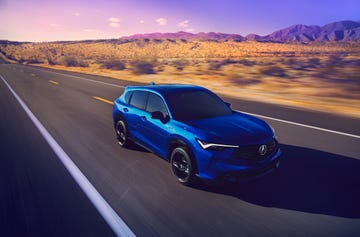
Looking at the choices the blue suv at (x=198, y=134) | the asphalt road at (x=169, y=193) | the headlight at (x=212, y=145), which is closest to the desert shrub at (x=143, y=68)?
the asphalt road at (x=169, y=193)

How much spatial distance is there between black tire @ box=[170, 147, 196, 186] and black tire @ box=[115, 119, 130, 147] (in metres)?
2.02

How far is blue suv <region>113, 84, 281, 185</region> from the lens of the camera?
15.1 ft

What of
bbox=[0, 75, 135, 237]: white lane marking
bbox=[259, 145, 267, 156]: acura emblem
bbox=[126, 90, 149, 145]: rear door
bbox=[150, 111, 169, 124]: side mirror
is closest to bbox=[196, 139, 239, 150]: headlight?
bbox=[259, 145, 267, 156]: acura emblem

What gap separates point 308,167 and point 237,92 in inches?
469

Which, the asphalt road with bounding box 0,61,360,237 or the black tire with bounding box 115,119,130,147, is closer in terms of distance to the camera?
the asphalt road with bounding box 0,61,360,237

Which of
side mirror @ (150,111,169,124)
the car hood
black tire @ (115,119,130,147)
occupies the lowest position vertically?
black tire @ (115,119,130,147)

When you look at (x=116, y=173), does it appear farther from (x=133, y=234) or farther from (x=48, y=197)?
(x=133, y=234)

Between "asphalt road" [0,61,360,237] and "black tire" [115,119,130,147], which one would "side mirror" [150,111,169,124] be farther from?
"black tire" [115,119,130,147]

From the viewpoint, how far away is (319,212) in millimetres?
4273

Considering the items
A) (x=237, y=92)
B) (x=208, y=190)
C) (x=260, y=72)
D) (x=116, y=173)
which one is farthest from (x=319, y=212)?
(x=260, y=72)

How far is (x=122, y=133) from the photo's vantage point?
7.20m

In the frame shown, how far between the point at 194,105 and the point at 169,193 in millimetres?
1862

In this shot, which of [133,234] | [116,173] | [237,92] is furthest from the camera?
[237,92]

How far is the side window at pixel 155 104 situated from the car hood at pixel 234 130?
817 millimetres
